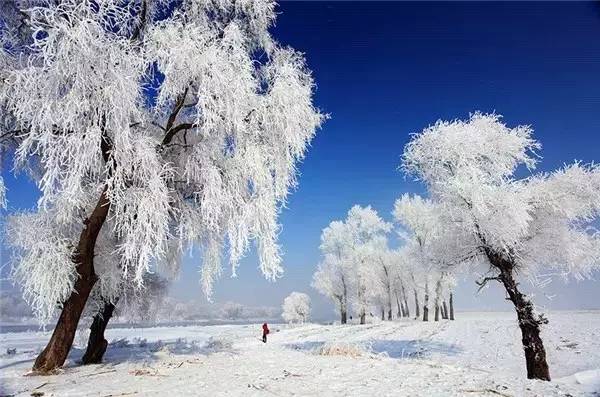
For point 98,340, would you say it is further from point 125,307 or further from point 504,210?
point 504,210

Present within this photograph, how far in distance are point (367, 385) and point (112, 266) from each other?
7.88m

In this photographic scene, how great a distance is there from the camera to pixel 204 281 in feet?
35.3

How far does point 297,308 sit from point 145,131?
249ft

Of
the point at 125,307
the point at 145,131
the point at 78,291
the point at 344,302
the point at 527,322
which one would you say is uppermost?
the point at 145,131

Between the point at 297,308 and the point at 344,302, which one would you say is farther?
the point at 297,308

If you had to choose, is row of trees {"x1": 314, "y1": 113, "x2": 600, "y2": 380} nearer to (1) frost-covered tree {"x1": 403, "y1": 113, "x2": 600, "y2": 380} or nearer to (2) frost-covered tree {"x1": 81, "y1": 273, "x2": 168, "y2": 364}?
(1) frost-covered tree {"x1": 403, "y1": 113, "x2": 600, "y2": 380}

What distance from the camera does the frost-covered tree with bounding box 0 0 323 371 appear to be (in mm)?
8445

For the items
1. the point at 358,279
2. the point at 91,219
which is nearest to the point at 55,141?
the point at 91,219

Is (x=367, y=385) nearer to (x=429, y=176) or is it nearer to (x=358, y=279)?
(x=429, y=176)

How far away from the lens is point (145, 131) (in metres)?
10.8

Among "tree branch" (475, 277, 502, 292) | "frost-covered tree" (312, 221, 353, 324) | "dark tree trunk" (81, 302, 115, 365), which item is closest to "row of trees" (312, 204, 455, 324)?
"frost-covered tree" (312, 221, 353, 324)

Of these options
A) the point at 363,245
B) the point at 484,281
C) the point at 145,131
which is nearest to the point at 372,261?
the point at 363,245

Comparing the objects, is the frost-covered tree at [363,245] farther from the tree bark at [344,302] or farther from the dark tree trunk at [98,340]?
the dark tree trunk at [98,340]

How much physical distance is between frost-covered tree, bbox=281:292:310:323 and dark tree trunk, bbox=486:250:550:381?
70956 millimetres
